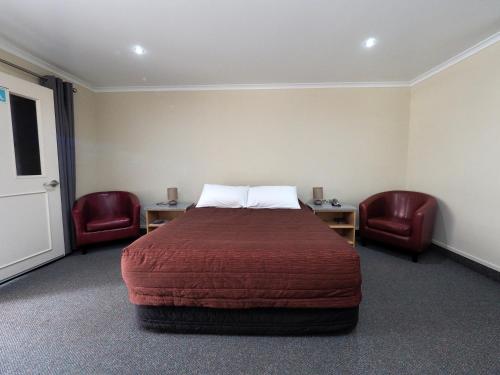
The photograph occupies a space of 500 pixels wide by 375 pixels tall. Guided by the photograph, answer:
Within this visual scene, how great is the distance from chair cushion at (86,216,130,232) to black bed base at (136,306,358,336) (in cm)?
190

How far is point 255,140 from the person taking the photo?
363 centimetres

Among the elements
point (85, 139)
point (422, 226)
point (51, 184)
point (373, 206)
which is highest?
point (85, 139)

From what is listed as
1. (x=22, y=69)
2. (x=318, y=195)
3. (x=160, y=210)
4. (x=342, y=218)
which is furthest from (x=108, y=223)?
(x=342, y=218)

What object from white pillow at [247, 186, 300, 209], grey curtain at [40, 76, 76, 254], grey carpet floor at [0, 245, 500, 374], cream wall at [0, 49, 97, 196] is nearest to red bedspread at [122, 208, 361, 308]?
grey carpet floor at [0, 245, 500, 374]

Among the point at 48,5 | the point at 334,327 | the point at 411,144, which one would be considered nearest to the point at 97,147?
the point at 48,5

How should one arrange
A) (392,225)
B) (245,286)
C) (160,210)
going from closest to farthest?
(245,286) < (392,225) < (160,210)

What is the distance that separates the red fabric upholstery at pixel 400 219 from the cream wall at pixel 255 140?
0.34 m

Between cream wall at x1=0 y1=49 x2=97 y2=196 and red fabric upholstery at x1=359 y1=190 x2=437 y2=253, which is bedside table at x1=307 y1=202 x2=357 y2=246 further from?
cream wall at x1=0 y1=49 x2=97 y2=196

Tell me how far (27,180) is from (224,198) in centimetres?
229

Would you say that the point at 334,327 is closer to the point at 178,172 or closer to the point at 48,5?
the point at 178,172

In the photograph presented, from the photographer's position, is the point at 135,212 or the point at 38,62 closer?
the point at 38,62

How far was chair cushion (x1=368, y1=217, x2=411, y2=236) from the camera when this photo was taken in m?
2.71

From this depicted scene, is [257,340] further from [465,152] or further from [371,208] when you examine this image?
[465,152]

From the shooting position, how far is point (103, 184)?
12.1ft
